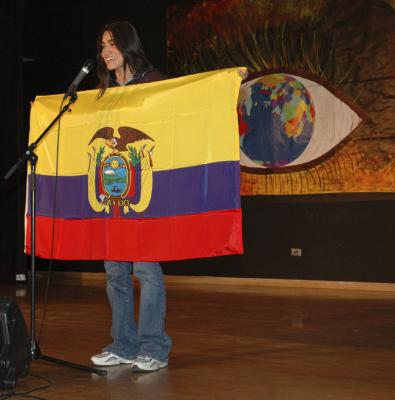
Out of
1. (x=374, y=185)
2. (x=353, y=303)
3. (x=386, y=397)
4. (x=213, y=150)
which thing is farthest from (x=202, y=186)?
(x=374, y=185)

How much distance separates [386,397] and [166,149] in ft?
3.87

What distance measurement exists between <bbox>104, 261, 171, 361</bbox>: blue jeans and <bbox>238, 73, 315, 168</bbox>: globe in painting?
468 centimetres

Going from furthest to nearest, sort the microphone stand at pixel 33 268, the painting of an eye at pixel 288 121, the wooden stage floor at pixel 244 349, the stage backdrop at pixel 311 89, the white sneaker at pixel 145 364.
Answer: the painting of an eye at pixel 288 121, the stage backdrop at pixel 311 89, the white sneaker at pixel 145 364, the microphone stand at pixel 33 268, the wooden stage floor at pixel 244 349

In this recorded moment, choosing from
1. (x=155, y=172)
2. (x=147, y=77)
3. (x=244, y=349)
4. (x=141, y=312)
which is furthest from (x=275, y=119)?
(x=141, y=312)

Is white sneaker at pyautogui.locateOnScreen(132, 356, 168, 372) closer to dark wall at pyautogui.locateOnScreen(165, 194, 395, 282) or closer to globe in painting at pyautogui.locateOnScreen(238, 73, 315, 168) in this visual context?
dark wall at pyautogui.locateOnScreen(165, 194, 395, 282)

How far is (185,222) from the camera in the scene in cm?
300

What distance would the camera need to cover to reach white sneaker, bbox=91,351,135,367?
3053 millimetres

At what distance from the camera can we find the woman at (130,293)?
2.97 meters

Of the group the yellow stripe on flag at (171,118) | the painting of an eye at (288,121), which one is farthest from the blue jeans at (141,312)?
the painting of an eye at (288,121)

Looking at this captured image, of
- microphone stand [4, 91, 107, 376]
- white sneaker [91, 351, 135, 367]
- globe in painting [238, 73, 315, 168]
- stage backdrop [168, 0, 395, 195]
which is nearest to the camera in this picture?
microphone stand [4, 91, 107, 376]

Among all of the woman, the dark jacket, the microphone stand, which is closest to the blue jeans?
the woman

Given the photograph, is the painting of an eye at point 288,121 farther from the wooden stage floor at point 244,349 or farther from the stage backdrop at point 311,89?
the wooden stage floor at point 244,349

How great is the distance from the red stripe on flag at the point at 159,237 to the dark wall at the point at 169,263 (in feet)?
14.8

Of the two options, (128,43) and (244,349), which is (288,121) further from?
(128,43)
